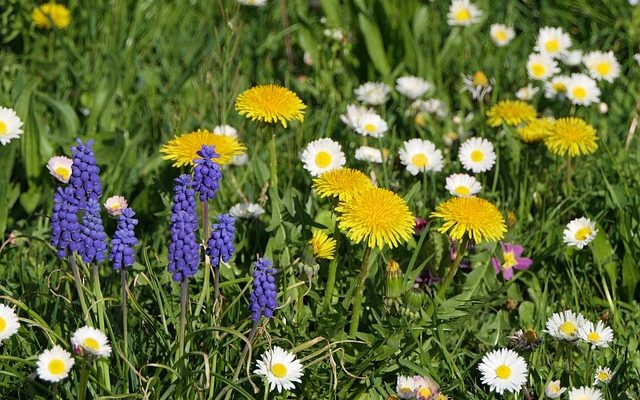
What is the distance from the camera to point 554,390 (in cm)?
220

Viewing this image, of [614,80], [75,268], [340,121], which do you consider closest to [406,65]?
[340,121]

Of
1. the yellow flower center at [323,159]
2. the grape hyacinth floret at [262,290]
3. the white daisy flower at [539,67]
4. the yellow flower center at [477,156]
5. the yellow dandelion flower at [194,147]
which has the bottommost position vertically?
the grape hyacinth floret at [262,290]

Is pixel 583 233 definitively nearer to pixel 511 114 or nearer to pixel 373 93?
pixel 511 114

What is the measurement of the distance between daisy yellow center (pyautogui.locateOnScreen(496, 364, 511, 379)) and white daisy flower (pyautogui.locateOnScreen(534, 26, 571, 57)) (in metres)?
1.69

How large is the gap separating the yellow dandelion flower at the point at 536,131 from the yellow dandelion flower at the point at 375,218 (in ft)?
3.06

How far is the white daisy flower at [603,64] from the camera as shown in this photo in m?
3.48

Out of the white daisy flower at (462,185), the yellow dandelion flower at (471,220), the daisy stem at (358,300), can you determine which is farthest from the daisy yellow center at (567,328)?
the white daisy flower at (462,185)

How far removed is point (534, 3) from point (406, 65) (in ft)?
2.61

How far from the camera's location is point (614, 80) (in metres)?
3.71

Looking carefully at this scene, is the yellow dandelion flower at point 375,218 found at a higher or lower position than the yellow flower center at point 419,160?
lower

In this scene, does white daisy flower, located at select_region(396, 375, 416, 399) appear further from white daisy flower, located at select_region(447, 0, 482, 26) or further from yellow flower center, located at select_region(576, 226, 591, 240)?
white daisy flower, located at select_region(447, 0, 482, 26)

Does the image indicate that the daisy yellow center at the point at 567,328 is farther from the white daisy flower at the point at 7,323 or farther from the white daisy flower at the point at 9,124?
the white daisy flower at the point at 9,124

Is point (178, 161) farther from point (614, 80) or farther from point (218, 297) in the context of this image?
point (614, 80)

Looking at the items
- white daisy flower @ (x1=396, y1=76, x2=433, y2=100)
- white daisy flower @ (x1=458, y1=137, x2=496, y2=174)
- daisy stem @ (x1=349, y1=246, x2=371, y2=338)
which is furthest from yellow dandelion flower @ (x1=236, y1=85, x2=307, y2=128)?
white daisy flower @ (x1=396, y1=76, x2=433, y2=100)
